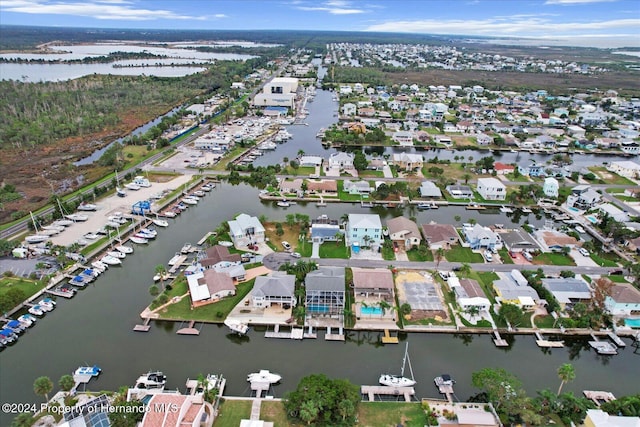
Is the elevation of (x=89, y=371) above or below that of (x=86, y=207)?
below

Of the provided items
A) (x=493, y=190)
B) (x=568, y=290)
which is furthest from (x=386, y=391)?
(x=493, y=190)

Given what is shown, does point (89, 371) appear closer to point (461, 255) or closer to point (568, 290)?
point (461, 255)

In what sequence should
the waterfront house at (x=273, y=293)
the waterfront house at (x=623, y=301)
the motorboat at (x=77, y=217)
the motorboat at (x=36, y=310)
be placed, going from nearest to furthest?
the waterfront house at (x=623, y=301) < the waterfront house at (x=273, y=293) < the motorboat at (x=36, y=310) < the motorboat at (x=77, y=217)

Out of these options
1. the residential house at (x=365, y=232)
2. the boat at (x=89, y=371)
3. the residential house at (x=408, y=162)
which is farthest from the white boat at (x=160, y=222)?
the residential house at (x=408, y=162)

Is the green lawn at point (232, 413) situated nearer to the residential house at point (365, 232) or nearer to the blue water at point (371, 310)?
the blue water at point (371, 310)

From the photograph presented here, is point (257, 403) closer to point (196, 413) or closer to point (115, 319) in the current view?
point (196, 413)

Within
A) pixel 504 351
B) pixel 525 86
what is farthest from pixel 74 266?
pixel 525 86
